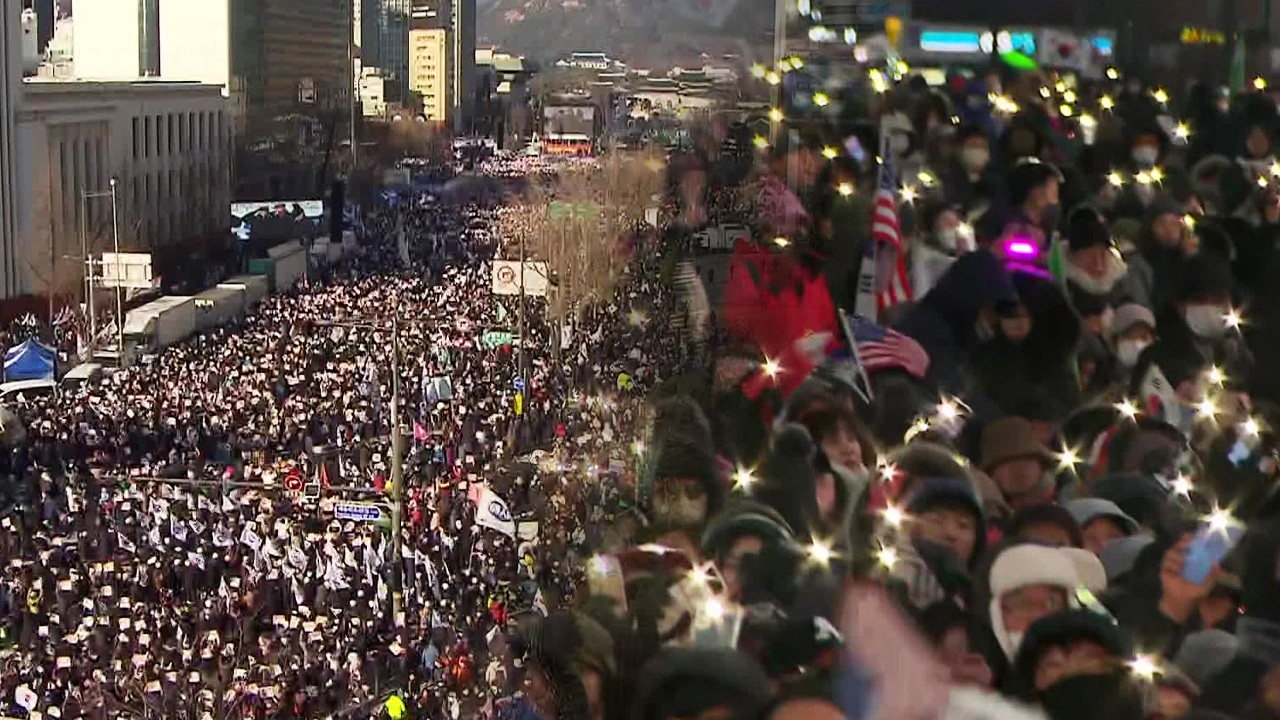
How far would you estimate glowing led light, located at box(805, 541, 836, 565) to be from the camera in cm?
223

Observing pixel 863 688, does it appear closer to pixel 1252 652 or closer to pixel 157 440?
pixel 1252 652

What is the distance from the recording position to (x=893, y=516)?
7.40 ft

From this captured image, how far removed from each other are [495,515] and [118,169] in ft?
63.8

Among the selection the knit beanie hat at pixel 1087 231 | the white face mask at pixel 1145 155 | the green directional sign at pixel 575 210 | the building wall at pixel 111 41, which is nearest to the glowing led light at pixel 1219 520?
the knit beanie hat at pixel 1087 231

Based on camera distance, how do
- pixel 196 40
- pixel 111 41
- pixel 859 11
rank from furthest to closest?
pixel 196 40
pixel 111 41
pixel 859 11

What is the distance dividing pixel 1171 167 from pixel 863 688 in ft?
7.04

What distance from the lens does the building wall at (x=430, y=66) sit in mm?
69000

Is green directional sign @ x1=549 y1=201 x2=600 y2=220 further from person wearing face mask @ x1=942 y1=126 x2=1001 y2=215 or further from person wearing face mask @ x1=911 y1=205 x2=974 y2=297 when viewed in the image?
person wearing face mask @ x1=911 y1=205 x2=974 y2=297

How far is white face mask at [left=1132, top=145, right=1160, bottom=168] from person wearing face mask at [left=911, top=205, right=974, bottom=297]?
0.46m

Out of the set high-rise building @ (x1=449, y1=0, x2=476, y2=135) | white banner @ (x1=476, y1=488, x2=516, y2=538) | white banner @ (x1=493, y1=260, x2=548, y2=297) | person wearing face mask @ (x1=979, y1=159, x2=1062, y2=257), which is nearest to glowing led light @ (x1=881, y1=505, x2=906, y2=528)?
person wearing face mask @ (x1=979, y1=159, x2=1062, y2=257)

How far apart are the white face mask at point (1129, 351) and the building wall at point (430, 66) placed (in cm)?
6603

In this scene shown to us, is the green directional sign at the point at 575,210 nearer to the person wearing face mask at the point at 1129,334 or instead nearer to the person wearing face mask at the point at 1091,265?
the person wearing face mask at the point at 1091,265

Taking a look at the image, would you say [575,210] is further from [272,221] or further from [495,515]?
[272,221]

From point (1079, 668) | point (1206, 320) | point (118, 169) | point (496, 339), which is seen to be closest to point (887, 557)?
point (1079, 668)
